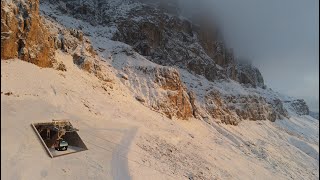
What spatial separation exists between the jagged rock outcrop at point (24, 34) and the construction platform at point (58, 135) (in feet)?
24.0

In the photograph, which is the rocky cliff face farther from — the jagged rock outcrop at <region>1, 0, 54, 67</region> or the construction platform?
the construction platform

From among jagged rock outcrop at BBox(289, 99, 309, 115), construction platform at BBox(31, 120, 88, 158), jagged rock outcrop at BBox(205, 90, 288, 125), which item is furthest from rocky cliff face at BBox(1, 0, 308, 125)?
jagged rock outcrop at BBox(289, 99, 309, 115)

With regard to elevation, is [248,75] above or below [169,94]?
above

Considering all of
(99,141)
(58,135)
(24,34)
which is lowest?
(99,141)

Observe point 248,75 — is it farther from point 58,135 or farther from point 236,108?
point 58,135

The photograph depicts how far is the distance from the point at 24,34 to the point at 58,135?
34.8 ft

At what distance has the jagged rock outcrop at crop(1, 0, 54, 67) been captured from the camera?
23.3 metres

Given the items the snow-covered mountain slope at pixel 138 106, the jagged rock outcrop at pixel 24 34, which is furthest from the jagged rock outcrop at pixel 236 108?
the jagged rock outcrop at pixel 24 34

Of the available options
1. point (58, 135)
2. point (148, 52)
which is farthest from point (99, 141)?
point (148, 52)

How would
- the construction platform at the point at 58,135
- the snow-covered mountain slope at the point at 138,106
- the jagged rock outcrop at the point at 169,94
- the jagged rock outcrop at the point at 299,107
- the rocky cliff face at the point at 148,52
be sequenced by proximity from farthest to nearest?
the jagged rock outcrop at the point at 299,107 → the jagged rock outcrop at the point at 169,94 → the rocky cliff face at the point at 148,52 → the snow-covered mountain slope at the point at 138,106 → the construction platform at the point at 58,135

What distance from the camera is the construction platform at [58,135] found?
57.5ft

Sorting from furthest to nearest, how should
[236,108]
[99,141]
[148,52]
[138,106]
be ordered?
[148,52]
[236,108]
[138,106]
[99,141]

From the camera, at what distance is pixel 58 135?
59.2 ft

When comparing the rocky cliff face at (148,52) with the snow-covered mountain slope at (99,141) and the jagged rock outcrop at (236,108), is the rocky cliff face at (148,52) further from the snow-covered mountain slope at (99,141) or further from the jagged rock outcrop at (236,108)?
the snow-covered mountain slope at (99,141)
